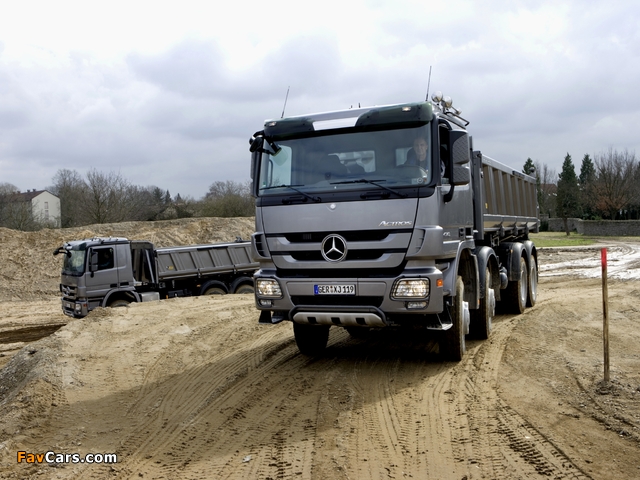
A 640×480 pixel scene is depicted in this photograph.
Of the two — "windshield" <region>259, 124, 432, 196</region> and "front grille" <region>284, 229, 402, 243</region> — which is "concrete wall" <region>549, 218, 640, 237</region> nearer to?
"windshield" <region>259, 124, 432, 196</region>

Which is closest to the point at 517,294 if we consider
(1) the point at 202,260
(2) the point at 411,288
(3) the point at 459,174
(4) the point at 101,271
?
(3) the point at 459,174

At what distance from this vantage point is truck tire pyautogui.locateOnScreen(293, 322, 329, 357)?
7.96 m

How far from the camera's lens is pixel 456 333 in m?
7.17

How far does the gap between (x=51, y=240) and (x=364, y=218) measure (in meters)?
28.4

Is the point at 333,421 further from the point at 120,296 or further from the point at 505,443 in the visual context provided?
the point at 120,296

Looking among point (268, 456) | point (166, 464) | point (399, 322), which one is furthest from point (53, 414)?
point (399, 322)

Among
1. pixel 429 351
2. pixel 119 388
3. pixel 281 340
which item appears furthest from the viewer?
pixel 281 340

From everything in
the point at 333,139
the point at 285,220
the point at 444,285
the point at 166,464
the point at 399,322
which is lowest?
the point at 166,464

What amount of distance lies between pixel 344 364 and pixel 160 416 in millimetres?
2587

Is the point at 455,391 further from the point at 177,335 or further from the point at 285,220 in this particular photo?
the point at 177,335

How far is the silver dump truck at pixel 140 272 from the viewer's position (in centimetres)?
1592

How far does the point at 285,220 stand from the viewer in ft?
21.8

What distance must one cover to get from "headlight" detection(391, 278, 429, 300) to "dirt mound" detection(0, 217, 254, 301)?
77.0ft

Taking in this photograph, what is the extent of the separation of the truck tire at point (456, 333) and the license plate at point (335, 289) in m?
1.43
